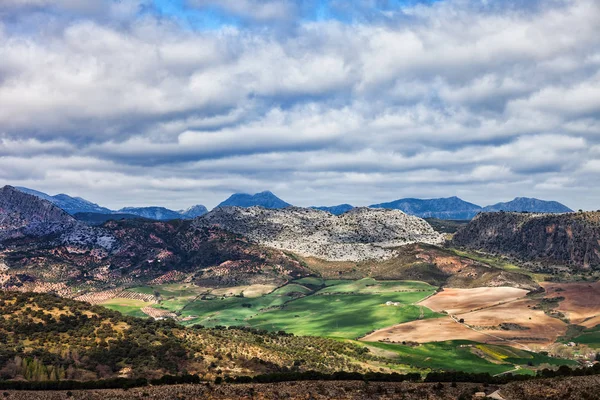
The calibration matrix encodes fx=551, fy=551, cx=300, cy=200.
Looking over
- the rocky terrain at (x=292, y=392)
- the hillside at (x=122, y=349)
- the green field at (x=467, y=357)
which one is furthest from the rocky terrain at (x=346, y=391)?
the green field at (x=467, y=357)

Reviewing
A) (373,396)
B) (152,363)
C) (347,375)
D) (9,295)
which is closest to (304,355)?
(152,363)

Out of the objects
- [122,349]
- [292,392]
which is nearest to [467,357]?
[122,349]

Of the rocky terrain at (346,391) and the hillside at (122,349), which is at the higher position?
the rocky terrain at (346,391)

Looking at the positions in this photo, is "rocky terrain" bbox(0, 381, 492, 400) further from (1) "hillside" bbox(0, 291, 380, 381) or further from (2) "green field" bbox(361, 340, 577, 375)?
(2) "green field" bbox(361, 340, 577, 375)

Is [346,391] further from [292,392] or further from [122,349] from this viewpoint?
[122,349]

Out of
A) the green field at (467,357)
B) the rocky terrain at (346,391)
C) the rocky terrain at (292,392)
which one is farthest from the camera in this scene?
the green field at (467,357)

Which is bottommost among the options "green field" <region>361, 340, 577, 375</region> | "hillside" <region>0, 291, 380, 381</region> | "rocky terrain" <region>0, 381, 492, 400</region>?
"green field" <region>361, 340, 577, 375</region>

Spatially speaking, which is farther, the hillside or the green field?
the green field

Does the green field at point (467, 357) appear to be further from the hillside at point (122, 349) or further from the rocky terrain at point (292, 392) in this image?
the rocky terrain at point (292, 392)

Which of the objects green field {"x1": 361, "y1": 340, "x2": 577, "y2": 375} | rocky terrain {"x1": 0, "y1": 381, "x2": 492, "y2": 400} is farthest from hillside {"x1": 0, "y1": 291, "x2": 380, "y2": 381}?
rocky terrain {"x1": 0, "y1": 381, "x2": 492, "y2": 400}
